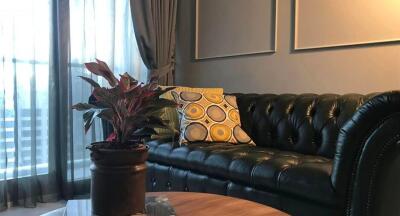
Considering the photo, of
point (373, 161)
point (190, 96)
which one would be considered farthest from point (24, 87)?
point (373, 161)

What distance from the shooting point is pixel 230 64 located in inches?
131

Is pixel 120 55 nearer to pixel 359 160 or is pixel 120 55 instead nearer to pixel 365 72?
pixel 365 72

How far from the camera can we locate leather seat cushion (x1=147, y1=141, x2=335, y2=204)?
5.26 ft

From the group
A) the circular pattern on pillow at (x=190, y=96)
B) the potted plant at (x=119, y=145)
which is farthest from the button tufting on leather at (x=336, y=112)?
the potted plant at (x=119, y=145)


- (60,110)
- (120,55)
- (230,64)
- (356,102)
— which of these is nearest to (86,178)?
(60,110)

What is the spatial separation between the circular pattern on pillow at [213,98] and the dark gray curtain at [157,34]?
82 cm

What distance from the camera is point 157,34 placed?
358 cm

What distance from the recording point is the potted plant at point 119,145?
98 cm

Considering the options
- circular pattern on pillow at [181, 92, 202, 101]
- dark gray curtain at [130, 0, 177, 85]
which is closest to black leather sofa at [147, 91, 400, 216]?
circular pattern on pillow at [181, 92, 202, 101]

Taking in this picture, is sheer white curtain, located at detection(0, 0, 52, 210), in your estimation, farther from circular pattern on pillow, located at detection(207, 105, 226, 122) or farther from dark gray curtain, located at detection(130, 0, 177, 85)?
circular pattern on pillow, located at detection(207, 105, 226, 122)

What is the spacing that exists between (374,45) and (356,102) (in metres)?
0.48

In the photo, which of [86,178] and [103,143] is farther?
[86,178]

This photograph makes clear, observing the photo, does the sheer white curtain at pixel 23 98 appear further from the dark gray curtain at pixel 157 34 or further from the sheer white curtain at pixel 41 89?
the dark gray curtain at pixel 157 34

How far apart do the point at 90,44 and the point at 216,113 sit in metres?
1.29
